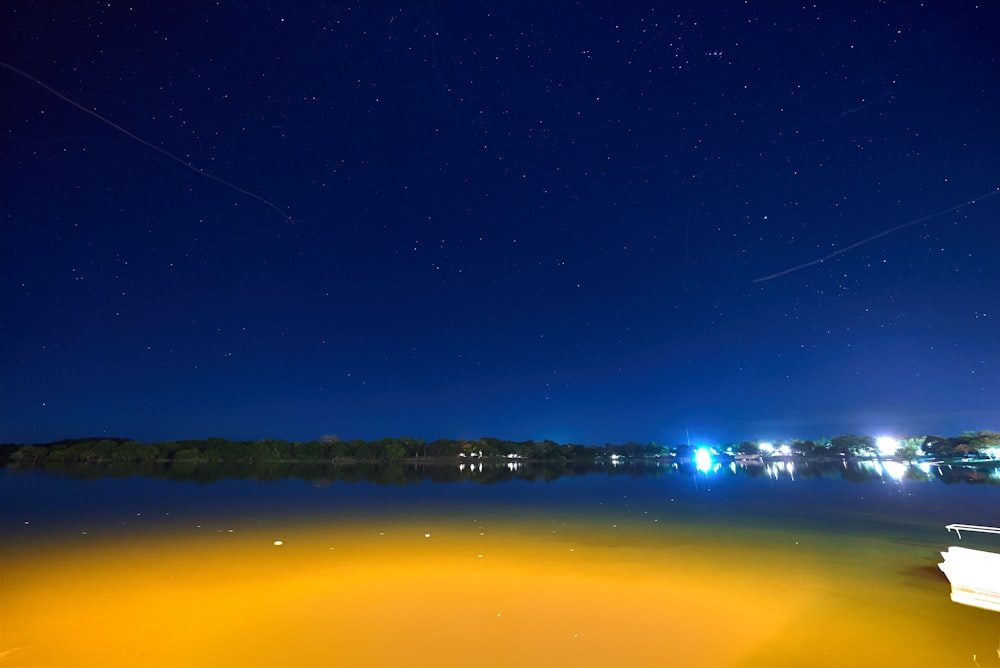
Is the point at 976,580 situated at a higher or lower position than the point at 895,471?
lower

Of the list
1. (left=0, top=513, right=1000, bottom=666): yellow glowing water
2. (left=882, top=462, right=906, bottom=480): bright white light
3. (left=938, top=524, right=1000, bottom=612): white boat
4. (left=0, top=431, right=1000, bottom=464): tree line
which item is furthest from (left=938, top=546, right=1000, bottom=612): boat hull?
(left=0, top=431, right=1000, bottom=464): tree line

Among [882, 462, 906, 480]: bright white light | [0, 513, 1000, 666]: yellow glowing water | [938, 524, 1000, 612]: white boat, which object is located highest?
[882, 462, 906, 480]: bright white light

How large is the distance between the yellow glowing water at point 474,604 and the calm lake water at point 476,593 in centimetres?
5

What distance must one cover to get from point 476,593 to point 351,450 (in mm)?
139573

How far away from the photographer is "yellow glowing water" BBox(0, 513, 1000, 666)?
7500mm

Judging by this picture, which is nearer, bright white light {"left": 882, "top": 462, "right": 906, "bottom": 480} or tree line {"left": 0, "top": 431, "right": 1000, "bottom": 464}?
bright white light {"left": 882, "top": 462, "right": 906, "bottom": 480}

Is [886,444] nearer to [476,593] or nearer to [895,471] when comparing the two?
[895,471]

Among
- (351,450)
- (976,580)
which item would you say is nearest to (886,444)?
(351,450)

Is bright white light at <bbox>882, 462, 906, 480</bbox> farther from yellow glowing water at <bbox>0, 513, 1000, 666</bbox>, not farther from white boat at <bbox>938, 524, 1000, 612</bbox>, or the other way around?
white boat at <bbox>938, 524, 1000, 612</bbox>

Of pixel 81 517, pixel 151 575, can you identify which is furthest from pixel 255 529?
pixel 81 517

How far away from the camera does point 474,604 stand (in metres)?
9.96

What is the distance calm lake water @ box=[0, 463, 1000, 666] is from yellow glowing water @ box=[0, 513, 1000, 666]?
0.18 feet

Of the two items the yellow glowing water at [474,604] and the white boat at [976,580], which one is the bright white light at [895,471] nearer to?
the yellow glowing water at [474,604]

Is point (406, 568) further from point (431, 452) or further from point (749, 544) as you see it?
point (431, 452)
